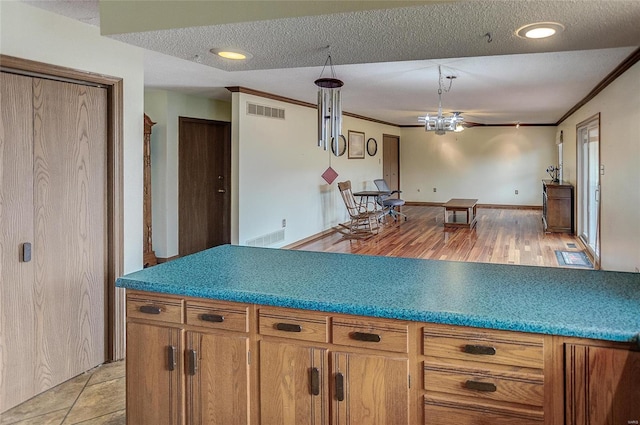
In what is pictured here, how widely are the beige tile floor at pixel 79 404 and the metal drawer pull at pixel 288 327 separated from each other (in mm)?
1291

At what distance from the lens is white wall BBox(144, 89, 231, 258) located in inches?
232

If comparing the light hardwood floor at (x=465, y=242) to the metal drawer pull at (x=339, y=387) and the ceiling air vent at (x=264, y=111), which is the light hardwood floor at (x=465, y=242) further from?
the metal drawer pull at (x=339, y=387)

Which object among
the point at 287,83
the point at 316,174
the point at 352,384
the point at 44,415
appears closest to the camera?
the point at 352,384

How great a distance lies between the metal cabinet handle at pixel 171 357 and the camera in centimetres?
188

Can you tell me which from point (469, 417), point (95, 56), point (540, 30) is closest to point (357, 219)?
point (95, 56)

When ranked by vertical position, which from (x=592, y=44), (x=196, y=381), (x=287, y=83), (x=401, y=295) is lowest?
(x=196, y=381)

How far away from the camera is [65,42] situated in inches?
105

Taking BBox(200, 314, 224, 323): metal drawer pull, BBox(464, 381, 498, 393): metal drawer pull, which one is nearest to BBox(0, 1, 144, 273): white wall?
BBox(200, 314, 224, 323): metal drawer pull

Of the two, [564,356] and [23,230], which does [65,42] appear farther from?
[564,356]

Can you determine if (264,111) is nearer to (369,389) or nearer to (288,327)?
(288,327)

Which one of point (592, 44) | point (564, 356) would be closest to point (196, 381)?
point (564, 356)

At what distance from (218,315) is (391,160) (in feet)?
36.8

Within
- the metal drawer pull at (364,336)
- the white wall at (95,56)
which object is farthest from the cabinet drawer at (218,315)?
the white wall at (95,56)

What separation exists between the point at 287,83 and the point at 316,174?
255cm
